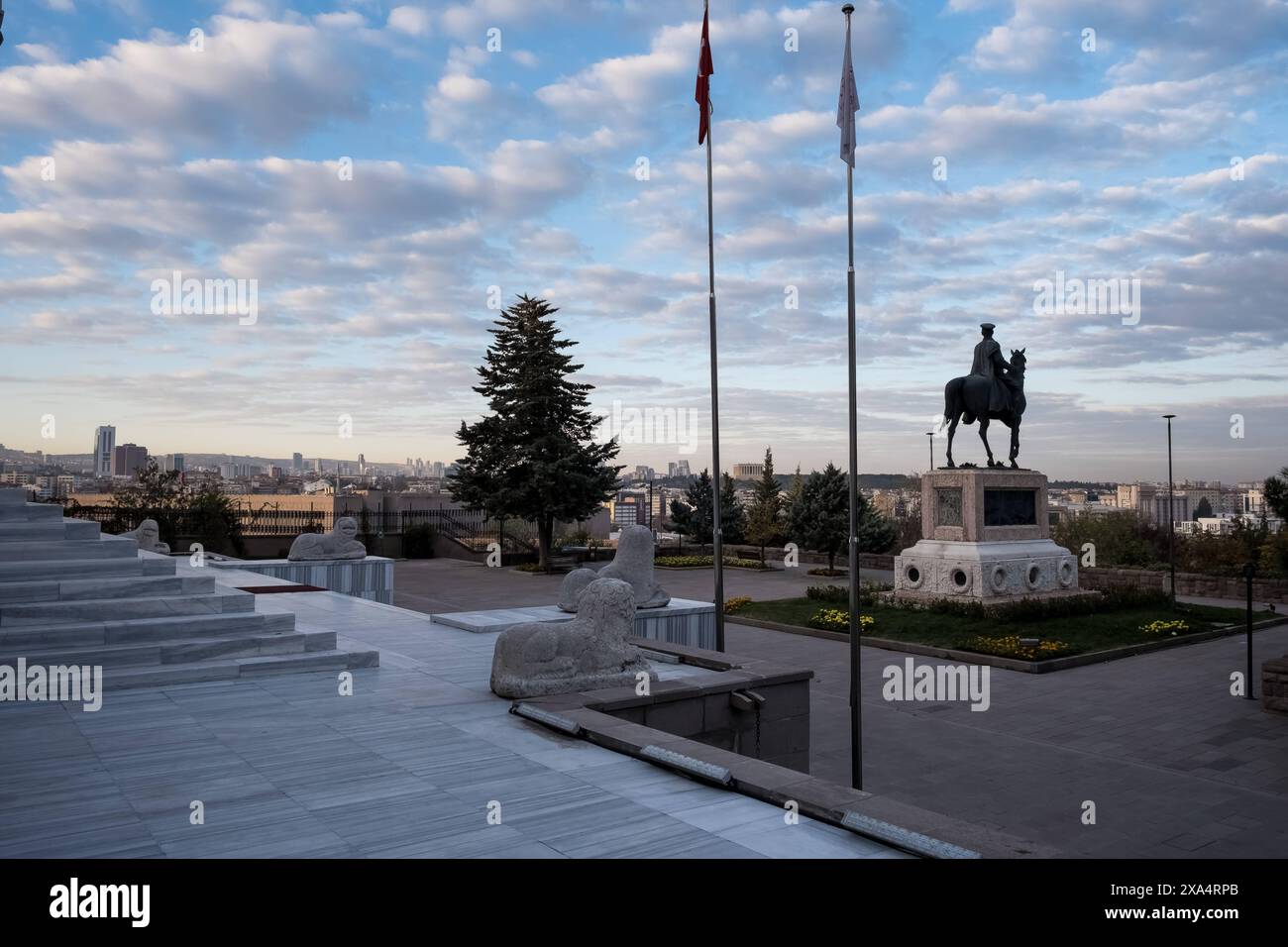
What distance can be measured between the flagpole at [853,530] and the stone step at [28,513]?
10.4 metres

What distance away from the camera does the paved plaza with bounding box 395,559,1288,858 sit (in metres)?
7.88

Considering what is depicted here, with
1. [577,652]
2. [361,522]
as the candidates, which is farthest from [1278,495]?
[361,522]

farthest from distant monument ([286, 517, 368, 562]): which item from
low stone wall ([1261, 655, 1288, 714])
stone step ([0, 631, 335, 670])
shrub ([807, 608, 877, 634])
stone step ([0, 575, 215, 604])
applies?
low stone wall ([1261, 655, 1288, 714])

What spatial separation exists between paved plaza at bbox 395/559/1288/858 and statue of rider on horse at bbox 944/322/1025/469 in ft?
22.9

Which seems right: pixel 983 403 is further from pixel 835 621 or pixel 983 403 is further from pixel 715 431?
pixel 715 431

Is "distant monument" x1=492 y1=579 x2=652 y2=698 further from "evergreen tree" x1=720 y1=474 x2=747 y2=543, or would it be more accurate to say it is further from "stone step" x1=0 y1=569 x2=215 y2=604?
"evergreen tree" x1=720 y1=474 x2=747 y2=543

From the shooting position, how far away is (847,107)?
10.2m

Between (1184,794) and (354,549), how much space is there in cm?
1678

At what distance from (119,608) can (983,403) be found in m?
18.6

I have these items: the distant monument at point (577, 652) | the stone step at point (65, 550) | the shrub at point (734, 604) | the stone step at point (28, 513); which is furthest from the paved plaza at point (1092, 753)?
the stone step at point (28, 513)
